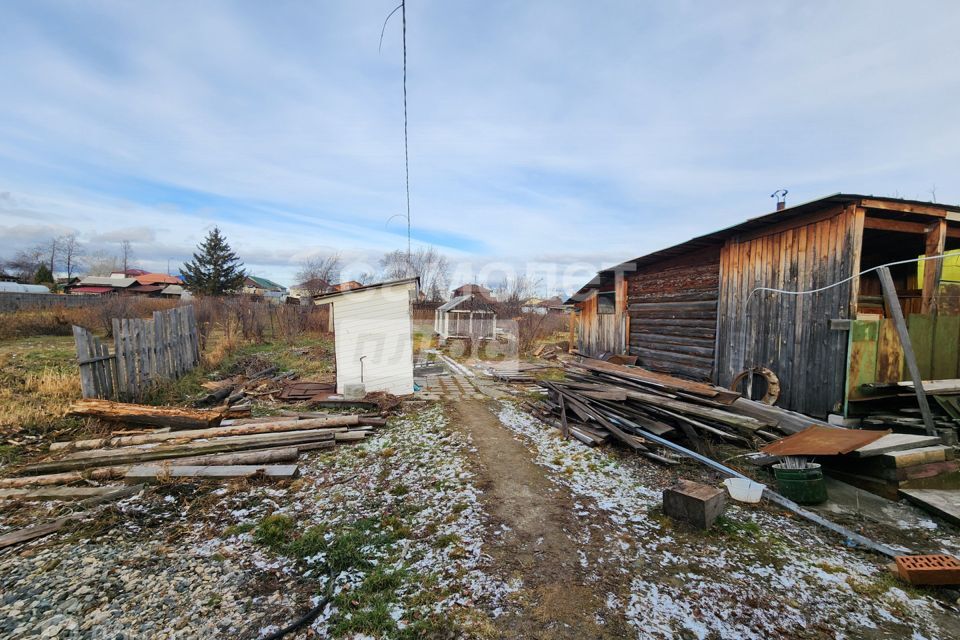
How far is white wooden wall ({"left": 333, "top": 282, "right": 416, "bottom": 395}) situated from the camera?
8.73 metres

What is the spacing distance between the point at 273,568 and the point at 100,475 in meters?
3.20

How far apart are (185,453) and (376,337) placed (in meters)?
4.40

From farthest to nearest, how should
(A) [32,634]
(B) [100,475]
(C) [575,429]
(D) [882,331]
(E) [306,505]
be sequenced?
(C) [575,429]
(D) [882,331]
(B) [100,475]
(E) [306,505]
(A) [32,634]

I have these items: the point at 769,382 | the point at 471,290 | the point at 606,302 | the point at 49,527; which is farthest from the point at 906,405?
the point at 471,290

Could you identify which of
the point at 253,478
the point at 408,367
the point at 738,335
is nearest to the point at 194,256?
the point at 408,367

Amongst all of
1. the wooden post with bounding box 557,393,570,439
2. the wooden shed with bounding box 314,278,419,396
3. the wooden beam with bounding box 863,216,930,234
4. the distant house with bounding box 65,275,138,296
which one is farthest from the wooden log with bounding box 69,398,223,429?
the distant house with bounding box 65,275,138,296

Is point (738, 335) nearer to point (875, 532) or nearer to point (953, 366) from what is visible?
point (953, 366)

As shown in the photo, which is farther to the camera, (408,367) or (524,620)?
(408,367)

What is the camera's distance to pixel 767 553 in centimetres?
323

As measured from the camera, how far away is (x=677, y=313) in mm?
9875

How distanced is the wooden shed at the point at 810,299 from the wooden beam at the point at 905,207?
17mm

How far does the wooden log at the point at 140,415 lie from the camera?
5781mm

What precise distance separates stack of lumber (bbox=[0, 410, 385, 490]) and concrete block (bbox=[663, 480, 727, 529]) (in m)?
4.45

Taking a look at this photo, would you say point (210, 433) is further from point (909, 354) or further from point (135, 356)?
point (909, 354)
